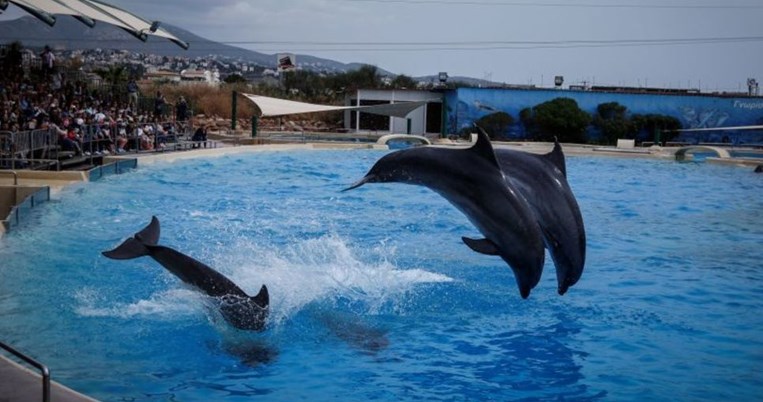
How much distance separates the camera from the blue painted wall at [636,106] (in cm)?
3541

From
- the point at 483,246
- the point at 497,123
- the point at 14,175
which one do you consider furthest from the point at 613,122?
the point at 483,246

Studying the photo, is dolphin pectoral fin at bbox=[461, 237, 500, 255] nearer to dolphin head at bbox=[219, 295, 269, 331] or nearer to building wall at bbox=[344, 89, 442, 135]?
dolphin head at bbox=[219, 295, 269, 331]

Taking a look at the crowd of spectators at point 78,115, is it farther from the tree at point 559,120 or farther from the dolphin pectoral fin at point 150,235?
the tree at point 559,120

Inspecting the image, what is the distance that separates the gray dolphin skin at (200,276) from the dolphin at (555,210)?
196cm

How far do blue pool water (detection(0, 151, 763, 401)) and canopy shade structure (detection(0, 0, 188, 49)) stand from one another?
4.16m

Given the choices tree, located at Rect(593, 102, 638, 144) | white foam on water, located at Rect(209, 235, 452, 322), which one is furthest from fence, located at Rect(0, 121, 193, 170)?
tree, located at Rect(593, 102, 638, 144)

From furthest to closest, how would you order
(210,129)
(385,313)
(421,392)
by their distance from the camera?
(210,129)
(385,313)
(421,392)

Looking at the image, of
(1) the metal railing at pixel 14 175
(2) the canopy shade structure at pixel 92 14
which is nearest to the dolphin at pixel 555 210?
(1) the metal railing at pixel 14 175

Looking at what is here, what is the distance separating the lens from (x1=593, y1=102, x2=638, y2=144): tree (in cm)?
3441

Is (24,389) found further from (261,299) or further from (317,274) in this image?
(317,274)

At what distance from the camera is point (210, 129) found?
103ft

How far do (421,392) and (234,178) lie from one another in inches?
501

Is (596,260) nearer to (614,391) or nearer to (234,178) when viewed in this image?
(614,391)

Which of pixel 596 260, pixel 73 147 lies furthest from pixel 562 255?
pixel 73 147
